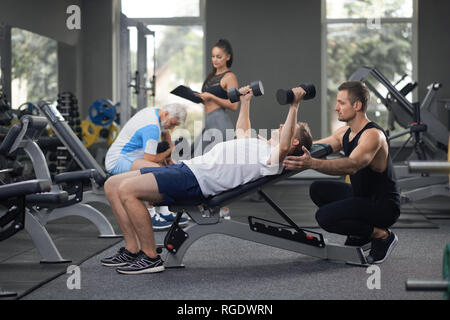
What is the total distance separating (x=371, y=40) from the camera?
9000mm

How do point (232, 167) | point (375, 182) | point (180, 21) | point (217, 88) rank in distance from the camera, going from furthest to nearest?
1. point (180, 21)
2. point (217, 88)
3. point (375, 182)
4. point (232, 167)

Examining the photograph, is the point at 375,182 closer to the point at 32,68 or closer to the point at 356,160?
the point at 356,160

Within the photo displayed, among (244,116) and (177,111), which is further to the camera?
(177,111)

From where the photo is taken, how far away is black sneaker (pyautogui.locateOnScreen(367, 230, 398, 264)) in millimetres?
2859

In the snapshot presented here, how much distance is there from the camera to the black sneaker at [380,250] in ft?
→ 9.38

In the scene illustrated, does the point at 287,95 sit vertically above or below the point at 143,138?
above

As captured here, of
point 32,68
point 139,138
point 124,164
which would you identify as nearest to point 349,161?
point 139,138

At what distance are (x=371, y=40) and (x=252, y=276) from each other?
7.01 meters

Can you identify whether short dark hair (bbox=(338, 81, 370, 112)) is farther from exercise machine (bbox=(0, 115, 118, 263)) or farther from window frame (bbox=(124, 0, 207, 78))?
window frame (bbox=(124, 0, 207, 78))

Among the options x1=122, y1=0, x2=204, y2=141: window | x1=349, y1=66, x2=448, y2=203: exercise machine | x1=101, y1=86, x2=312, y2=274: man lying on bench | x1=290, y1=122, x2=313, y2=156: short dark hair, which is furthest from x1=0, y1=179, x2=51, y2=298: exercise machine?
x1=122, y1=0, x2=204, y2=141: window

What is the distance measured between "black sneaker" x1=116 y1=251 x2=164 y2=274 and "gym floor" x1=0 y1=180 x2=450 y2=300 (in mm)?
33

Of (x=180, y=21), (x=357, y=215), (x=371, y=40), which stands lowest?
(x=357, y=215)

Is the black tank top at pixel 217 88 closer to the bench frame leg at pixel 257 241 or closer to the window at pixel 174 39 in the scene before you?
Result: the bench frame leg at pixel 257 241

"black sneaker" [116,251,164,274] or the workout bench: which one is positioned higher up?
the workout bench
